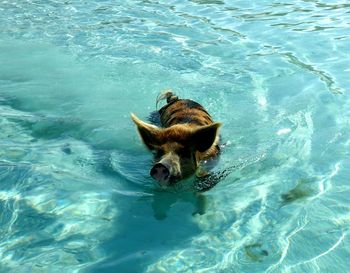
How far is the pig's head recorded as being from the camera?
4711 mm

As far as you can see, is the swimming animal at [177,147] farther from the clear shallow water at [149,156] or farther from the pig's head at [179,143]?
the clear shallow water at [149,156]

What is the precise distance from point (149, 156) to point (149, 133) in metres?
0.97

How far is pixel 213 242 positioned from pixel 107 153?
211cm

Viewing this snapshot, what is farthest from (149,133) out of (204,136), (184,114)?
(184,114)

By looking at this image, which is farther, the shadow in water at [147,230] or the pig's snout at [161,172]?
the pig's snout at [161,172]

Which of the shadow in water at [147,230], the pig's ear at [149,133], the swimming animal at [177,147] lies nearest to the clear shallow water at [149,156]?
the shadow in water at [147,230]

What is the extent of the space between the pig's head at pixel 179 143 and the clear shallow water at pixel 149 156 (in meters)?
0.32

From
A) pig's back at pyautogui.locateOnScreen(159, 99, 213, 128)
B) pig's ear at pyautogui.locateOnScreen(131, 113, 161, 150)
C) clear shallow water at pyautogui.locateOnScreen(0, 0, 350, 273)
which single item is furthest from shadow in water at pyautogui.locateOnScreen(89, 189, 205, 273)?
pig's back at pyautogui.locateOnScreen(159, 99, 213, 128)

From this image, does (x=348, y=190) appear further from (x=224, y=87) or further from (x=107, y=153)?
(x=224, y=87)

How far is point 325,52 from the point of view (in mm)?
9086

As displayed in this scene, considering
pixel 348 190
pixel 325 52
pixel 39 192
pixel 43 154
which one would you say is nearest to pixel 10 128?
pixel 43 154

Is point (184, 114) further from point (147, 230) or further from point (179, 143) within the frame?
point (147, 230)

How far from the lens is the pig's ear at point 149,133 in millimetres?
4840

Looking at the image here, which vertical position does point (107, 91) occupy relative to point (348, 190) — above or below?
below
